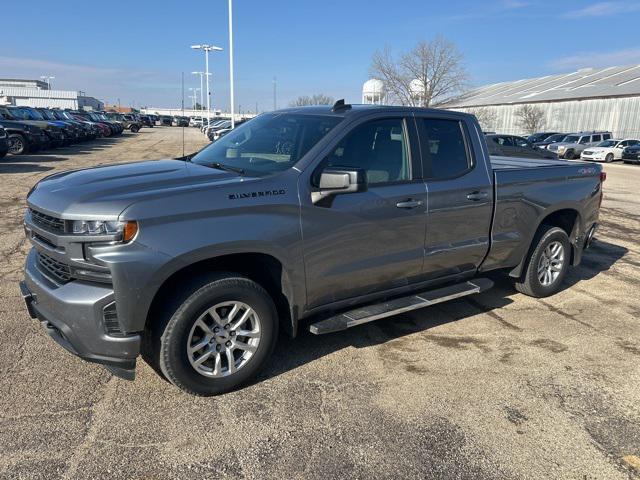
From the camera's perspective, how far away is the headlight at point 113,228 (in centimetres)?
296

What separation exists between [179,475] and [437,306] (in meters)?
3.27

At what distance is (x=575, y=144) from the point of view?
112ft

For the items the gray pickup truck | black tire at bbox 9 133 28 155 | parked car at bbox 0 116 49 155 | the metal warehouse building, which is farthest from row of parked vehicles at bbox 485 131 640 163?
the gray pickup truck

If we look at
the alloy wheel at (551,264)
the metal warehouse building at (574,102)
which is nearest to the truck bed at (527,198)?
the alloy wheel at (551,264)

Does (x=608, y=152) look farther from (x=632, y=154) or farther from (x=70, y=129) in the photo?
(x=70, y=129)

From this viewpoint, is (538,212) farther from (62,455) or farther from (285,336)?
(62,455)

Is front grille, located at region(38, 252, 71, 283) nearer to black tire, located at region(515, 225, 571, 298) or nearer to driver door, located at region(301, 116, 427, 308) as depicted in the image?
driver door, located at region(301, 116, 427, 308)

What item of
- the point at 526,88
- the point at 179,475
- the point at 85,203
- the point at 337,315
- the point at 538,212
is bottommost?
the point at 179,475

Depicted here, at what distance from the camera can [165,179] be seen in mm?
3494

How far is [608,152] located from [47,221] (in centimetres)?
3567

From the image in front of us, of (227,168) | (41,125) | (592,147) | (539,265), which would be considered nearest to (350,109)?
(227,168)

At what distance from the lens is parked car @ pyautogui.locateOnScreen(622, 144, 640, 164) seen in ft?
101

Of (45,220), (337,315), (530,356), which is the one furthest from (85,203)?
(530,356)

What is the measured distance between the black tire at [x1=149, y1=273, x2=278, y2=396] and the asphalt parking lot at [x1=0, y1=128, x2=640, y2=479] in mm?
142
